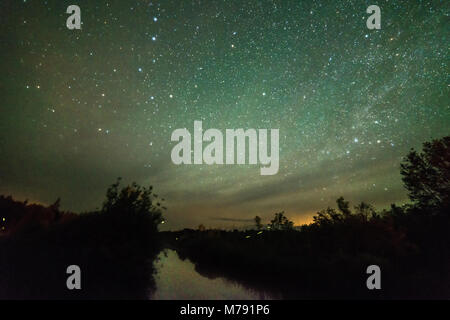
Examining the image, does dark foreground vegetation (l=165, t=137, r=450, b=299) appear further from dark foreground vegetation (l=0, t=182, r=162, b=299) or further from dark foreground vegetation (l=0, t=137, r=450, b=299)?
dark foreground vegetation (l=0, t=182, r=162, b=299)

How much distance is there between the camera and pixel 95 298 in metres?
6.41

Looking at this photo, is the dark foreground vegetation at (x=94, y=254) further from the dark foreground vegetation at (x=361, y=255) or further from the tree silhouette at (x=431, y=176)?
the tree silhouette at (x=431, y=176)

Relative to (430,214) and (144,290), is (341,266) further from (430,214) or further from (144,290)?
(430,214)

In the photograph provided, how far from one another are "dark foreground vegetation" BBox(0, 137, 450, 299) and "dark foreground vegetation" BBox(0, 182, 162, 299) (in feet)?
0.09

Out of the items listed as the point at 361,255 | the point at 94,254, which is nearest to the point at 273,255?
the point at 361,255

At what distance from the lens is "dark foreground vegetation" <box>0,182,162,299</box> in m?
6.70

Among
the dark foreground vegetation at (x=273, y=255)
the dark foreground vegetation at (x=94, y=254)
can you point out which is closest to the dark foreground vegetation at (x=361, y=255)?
the dark foreground vegetation at (x=273, y=255)

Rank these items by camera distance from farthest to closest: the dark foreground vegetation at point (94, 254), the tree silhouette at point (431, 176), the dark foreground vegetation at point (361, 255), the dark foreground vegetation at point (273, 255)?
the tree silhouette at point (431, 176) → the dark foreground vegetation at point (361, 255) → the dark foreground vegetation at point (273, 255) → the dark foreground vegetation at point (94, 254)

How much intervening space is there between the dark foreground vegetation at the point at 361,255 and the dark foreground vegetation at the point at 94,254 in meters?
4.01

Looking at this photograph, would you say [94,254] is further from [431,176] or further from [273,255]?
[431,176]

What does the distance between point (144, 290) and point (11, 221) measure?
38.1 metres

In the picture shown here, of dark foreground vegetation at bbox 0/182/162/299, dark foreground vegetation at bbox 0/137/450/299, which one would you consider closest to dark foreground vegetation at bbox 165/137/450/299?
dark foreground vegetation at bbox 0/137/450/299

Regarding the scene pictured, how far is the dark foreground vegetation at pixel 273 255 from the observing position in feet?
25.6
